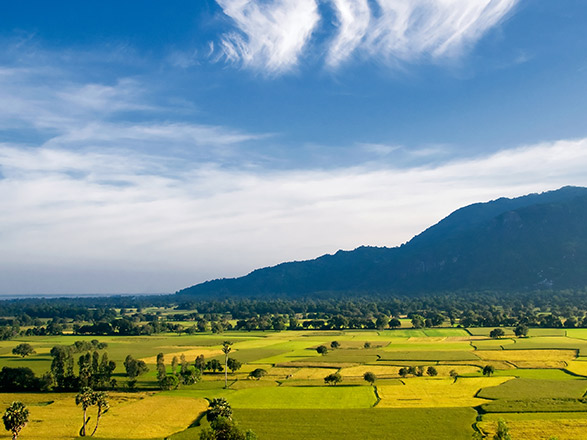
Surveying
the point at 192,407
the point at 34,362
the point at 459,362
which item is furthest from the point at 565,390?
the point at 34,362

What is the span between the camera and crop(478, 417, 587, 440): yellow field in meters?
58.1

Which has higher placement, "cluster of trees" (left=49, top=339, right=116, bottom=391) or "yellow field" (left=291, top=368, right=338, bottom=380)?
"cluster of trees" (left=49, top=339, right=116, bottom=391)

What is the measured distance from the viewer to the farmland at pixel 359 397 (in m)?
63.5

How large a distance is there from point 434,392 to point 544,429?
24.4 m

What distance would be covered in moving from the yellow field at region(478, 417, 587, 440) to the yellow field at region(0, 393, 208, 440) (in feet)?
142

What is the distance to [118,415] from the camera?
2886 inches

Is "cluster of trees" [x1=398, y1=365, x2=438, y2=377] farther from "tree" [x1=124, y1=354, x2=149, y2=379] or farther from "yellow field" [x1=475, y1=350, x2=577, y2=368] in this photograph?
"tree" [x1=124, y1=354, x2=149, y2=379]

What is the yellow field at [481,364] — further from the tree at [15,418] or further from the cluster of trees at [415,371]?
the tree at [15,418]

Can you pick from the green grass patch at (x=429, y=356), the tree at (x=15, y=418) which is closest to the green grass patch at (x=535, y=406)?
the green grass patch at (x=429, y=356)

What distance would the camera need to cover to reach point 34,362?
12531 cm

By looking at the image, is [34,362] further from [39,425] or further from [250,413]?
Answer: [250,413]

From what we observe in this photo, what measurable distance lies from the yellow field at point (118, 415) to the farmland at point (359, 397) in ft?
0.57

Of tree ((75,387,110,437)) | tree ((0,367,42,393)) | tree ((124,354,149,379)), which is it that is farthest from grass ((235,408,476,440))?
tree ((0,367,42,393))

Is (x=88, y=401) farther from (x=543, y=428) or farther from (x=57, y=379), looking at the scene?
(x=543, y=428)
